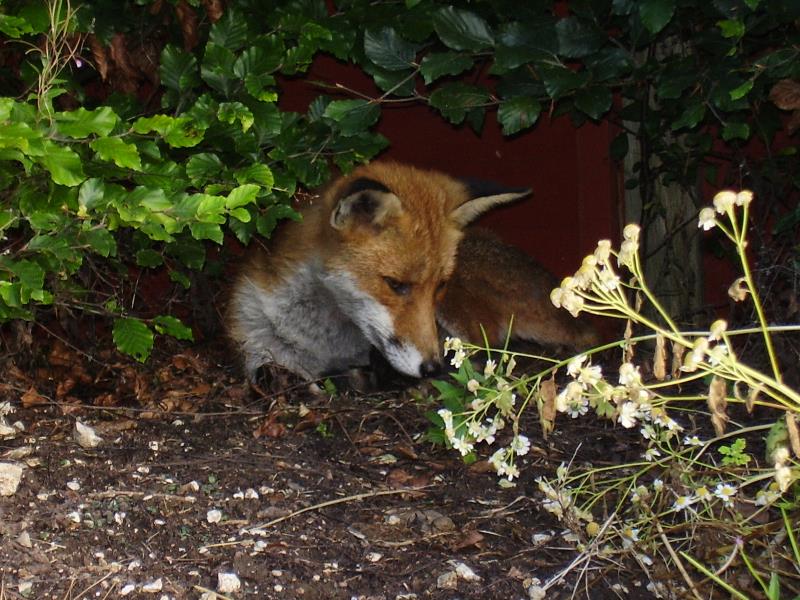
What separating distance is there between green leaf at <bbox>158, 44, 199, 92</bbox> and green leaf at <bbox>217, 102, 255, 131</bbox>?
0.99ft

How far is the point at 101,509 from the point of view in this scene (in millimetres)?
3119

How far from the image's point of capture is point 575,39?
4.11 m

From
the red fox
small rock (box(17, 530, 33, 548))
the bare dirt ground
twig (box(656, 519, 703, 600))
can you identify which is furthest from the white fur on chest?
twig (box(656, 519, 703, 600))

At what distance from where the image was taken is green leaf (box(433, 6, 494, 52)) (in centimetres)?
409

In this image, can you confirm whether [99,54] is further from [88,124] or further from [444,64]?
[444,64]

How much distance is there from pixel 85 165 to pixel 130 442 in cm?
110

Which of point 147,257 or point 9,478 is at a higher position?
point 147,257

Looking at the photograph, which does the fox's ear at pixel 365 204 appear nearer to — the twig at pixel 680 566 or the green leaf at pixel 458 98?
the green leaf at pixel 458 98

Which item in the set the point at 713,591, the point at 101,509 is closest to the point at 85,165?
the point at 101,509

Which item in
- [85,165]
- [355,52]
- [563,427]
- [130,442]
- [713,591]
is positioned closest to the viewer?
[713,591]

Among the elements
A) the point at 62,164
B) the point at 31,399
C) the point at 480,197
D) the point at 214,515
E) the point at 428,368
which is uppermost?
the point at 62,164

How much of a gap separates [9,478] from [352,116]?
192 cm

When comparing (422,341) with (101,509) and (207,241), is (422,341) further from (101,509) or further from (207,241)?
(101,509)

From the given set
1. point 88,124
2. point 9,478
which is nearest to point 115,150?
point 88,124
